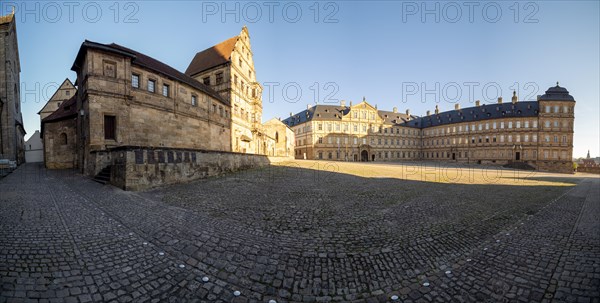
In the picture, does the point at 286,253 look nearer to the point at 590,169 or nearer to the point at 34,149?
the point at 590,169

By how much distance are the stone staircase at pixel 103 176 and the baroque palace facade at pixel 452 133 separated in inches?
1835

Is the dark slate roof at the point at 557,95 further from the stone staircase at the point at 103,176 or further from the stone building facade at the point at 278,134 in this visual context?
the stone staircase at the point at 103,176

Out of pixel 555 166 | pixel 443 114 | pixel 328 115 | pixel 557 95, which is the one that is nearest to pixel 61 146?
pixel 328 115

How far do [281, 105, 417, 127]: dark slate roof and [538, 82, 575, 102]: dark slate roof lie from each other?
29.1 m

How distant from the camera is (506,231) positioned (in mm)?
5477

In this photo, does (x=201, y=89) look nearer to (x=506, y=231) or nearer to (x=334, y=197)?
(x=334, y=197)

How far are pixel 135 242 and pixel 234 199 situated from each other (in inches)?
149

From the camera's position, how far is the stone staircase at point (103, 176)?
10.7m

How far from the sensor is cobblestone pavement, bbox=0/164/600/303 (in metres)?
3.00

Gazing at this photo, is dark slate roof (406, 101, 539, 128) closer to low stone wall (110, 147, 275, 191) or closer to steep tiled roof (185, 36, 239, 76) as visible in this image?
steep tiled roof (185, 36, 239, 76)

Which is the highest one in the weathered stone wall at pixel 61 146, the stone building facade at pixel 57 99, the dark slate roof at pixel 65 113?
the stone building facade at pixel 57 99

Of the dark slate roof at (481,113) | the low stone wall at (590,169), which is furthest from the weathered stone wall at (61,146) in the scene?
the dark slate roof at (481,113)

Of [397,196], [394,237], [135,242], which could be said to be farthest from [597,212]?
[135,242]

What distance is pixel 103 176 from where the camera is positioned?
1122 centimetres
